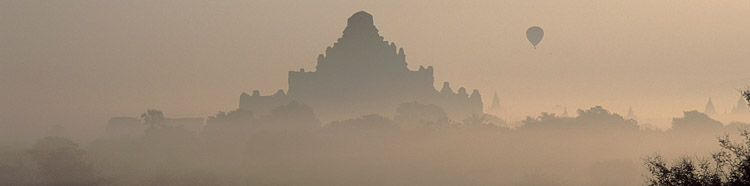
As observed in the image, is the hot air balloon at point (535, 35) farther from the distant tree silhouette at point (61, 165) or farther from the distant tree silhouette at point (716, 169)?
the distant tree silhouette at point (716, 169)

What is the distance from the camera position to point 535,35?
197750mm

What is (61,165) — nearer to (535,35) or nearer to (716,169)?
(535,35)

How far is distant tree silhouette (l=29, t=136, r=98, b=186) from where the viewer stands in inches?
6206

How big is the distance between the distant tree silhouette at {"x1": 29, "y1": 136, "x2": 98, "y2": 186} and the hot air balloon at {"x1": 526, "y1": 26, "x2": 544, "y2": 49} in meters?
128

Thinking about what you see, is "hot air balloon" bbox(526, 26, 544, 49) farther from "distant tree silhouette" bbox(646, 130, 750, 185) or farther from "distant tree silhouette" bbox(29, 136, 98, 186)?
"distant tree silhouette" bbox(646, 130, 750, 185)

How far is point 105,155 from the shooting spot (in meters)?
196

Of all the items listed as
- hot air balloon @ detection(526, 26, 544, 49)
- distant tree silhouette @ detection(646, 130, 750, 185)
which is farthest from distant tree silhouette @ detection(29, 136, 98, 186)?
distant tree silhouette @ detection(646, 130, 750, 185)

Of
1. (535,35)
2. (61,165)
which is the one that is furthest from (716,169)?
(535,35)

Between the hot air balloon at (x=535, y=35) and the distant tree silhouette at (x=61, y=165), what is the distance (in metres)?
128

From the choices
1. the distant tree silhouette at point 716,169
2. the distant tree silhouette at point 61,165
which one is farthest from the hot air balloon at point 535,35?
the distant tree silhouette at point 716,169

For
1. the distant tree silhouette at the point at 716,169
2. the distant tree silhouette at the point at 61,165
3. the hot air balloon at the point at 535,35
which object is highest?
the hot air balloon at the point at 535,35

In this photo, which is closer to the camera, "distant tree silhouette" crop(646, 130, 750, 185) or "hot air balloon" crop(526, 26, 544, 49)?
"distant tree silhouette" crop(646, 130, 750, 185)

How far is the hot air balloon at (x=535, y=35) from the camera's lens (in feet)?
648

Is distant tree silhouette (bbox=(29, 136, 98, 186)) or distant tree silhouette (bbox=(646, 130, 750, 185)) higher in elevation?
distant tree silhouette (bbox=(29, 136, 98, 186))
